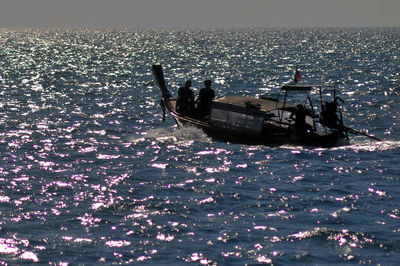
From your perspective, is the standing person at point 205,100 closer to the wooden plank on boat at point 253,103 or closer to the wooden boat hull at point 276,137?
the wooden plank on boat at point 253,103

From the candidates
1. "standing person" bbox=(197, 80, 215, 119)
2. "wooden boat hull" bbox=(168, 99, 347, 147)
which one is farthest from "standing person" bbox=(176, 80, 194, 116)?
"wooden boat hull" bbox=(168, 99, 347, 147)

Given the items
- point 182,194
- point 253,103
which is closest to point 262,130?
point 253,103

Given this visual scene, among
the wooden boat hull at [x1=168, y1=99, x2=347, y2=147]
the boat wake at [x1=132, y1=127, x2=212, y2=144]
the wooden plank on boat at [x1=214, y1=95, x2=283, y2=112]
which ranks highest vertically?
the wooden plank on boat at [x1=214, y1=95, x2=283, y2=112]

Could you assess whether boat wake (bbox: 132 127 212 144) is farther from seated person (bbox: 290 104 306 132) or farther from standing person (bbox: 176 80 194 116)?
seated person (bbox: 290 104 306 132)

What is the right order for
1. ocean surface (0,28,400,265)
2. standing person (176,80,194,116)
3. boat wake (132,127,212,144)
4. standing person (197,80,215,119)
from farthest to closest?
standing person (176,80,194,116) → standing person (197,80,215,119) → boat wake (132,127,212,144) → ocean surface (0,28,400,265)

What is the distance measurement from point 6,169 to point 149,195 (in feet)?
21.2

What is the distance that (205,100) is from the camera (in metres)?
35.5

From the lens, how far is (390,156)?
30266 mm

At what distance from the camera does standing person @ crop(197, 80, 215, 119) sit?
35.2 metres

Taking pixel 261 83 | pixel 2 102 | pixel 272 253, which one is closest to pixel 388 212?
A: pixel 272 253

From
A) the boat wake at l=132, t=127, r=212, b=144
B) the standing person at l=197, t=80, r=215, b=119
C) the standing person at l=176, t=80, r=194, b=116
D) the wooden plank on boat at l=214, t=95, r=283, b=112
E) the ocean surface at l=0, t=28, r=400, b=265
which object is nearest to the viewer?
the ocean surface at l=0, t=28, r=400, b=265

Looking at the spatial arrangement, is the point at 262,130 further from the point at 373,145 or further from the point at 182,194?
the point at 182,194

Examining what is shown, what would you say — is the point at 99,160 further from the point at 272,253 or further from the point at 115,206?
the point at 272,253

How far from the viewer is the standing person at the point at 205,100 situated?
3522 centimetres
